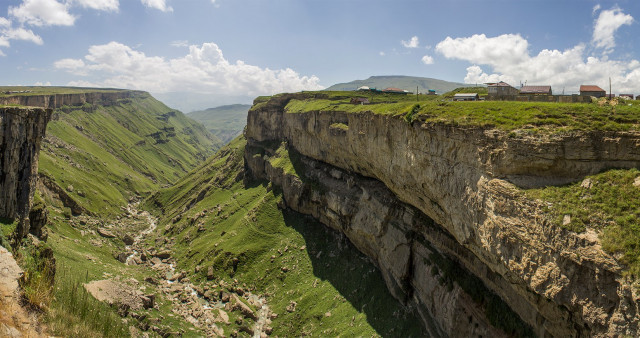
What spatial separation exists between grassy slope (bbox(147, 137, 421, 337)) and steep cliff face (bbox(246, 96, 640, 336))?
14.1ft

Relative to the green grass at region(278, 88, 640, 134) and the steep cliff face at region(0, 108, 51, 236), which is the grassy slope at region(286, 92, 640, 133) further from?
the steep cliff face at region(0, 108, 51, 236)

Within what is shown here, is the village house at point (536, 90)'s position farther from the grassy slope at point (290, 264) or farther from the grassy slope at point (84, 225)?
the grassy slope at point (84, 225)

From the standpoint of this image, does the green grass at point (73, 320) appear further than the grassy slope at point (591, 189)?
No

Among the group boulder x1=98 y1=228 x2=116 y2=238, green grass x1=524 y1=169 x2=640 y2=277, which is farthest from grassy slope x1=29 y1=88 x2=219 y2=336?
green grass x1=524 y1=169 x2=640 y2=277

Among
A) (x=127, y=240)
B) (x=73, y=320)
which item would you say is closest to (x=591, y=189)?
(x=73, y=320)

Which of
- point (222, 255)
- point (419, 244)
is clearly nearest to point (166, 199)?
point (222, 255)

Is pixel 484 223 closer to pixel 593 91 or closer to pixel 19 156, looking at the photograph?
pixel 593 91

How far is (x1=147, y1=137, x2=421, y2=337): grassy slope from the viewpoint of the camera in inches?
2053

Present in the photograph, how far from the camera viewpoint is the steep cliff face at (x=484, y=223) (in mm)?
23422

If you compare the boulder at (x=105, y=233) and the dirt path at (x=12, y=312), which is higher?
the dirt path at (x=12, y=312)

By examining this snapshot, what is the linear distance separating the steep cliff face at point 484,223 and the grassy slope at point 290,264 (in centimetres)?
430

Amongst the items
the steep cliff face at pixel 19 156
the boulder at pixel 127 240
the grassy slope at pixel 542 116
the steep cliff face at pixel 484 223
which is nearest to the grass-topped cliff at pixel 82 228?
the boulder at pixel 127 240

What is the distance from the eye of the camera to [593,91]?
5534 centimetres

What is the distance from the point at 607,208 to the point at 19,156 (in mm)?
72988
